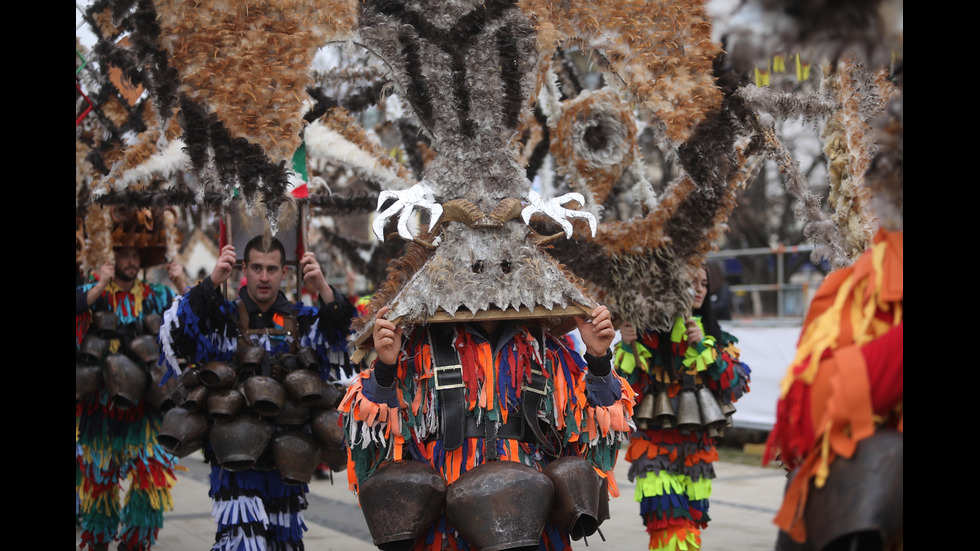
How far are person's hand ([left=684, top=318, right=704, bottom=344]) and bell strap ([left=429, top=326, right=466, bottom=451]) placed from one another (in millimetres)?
1978

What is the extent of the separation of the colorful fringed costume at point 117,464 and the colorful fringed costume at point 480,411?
257 cm

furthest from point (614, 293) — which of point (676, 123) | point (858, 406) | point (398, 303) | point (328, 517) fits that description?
point (328, 517)

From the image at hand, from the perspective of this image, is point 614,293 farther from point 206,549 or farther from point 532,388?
point 206,549

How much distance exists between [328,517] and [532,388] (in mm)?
3864

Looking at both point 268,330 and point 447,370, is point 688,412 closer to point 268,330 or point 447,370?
point 447,370

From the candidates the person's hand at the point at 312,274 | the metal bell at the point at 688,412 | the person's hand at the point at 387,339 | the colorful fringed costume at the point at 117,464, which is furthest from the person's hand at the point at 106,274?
the metal bell at the point at 688,412

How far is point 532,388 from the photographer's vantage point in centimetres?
308

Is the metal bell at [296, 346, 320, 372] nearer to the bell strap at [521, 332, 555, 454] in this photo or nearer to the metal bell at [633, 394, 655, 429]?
the bell strap at [521, 332, 555, 454]

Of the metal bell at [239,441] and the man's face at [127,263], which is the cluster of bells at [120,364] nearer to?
the man's face at [127,263]

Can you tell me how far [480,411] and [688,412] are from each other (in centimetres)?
203

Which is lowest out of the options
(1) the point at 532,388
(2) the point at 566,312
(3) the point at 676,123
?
(1) the point at 532,388

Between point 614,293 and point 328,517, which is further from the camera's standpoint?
point 328,517

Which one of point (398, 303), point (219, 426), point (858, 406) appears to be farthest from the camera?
point (219, 426)

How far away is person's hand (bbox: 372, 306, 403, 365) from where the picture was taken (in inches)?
114
